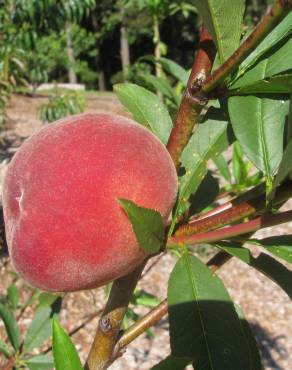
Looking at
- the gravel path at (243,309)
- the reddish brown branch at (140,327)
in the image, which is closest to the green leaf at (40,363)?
the reddish brown branch at (140,327)

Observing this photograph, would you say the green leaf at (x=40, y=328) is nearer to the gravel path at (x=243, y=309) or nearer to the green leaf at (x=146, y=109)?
the green leaf at (x=146, y=109)

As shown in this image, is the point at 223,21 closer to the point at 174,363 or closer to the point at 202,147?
the point at 202,147

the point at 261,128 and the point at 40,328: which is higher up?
the point at 261,128

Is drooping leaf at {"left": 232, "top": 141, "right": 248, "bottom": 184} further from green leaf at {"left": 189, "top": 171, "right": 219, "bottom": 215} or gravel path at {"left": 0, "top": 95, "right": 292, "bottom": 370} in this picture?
gravel path at {"left": 0, "top": 95, "right": 292, "bottom": 370}

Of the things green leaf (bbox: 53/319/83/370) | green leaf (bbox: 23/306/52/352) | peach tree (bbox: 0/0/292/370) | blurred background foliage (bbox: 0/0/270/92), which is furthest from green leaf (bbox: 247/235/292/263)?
blurred background foliage (bbox: 0/0/270/92)

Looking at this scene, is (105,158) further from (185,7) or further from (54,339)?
(185,7)

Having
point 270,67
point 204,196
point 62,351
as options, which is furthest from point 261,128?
point 62,351
